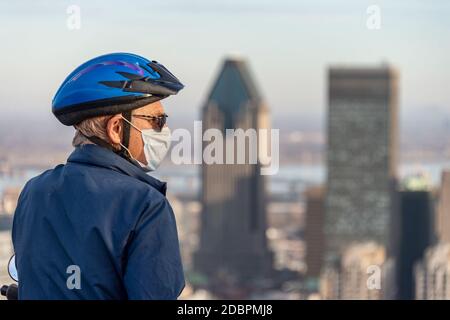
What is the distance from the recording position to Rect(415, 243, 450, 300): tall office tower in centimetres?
8044

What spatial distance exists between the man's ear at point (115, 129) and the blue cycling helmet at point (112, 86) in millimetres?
14

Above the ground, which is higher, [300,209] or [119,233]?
[119,233]

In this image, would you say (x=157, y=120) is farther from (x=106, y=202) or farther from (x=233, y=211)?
(x=233, y=211)

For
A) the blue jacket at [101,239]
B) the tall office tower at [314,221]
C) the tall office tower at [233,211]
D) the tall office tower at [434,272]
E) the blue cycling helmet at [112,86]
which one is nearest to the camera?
the blue jacket at [101,239]

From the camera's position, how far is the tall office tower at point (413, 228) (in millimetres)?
115125

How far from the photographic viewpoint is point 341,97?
134375mm

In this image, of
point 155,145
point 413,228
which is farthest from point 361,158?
point 155,145

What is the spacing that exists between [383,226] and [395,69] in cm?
1536

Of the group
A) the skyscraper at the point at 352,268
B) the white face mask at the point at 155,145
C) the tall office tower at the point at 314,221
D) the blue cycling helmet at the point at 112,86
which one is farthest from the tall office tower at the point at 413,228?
the blue cycling helmet at the point at 112,86

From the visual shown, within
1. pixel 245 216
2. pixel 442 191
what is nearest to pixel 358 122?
pixel 245 216

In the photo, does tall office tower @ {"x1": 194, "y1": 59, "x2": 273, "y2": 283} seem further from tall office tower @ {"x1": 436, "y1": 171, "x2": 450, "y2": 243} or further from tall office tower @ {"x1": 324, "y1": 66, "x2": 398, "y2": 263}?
tall office tower @ {"x1": 436, "y1": 171, "x2": 450, "y2": 243}

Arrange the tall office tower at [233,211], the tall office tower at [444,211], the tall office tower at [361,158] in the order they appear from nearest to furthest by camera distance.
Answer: the tall office tower at [444,211], the tall office tower at [361,158], the tall office tower at [233,211]

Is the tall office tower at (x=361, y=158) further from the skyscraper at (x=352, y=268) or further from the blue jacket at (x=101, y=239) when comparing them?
the blue jacket at (x=101, y=239)

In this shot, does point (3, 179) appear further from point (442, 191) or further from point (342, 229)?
point (342, 229)
